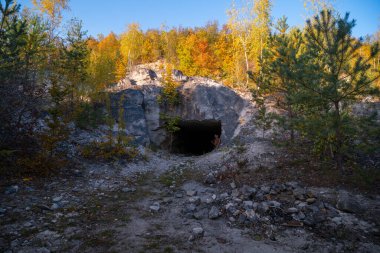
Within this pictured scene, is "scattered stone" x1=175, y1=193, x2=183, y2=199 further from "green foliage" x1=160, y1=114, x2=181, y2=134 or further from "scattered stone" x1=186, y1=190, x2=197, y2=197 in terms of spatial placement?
"green foliage" x1=160, y1=114, x2=181, y2=134

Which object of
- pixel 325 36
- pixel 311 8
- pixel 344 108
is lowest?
pixel 344 108

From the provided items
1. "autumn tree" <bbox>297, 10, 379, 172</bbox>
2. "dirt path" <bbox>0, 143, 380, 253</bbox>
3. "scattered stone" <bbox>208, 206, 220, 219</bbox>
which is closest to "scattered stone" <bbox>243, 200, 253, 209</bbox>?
"dirt path" <bbox>0, 143, 380, 253</bbox>

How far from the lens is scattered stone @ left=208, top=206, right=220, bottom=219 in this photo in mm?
6243

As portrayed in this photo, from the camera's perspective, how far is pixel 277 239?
5.18 meters

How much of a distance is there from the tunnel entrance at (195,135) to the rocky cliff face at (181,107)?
95 cm

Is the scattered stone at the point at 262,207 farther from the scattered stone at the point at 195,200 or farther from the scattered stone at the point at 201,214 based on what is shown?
the scattered stone at the point at 195,200

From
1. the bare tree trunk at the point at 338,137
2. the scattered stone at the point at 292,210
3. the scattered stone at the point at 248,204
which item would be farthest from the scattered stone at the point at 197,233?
the bare tree trunk at the point at 338,137

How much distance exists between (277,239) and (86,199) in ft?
18.1

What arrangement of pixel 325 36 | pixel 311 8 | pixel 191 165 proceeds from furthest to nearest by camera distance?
pixel 311 8 → pixel 191 165 → pixel 325 36

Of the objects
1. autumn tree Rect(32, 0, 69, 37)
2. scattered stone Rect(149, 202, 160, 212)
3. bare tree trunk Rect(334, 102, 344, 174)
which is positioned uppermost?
autumn tree Rect(32, 0, 69, 37)

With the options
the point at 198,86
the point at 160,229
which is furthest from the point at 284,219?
the point at 198,86

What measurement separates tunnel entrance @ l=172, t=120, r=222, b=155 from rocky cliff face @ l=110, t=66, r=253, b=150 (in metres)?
0.95

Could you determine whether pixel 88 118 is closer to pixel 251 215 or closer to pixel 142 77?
pixel 142 77

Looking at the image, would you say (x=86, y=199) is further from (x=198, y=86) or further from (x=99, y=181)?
(x=198, y=86)
